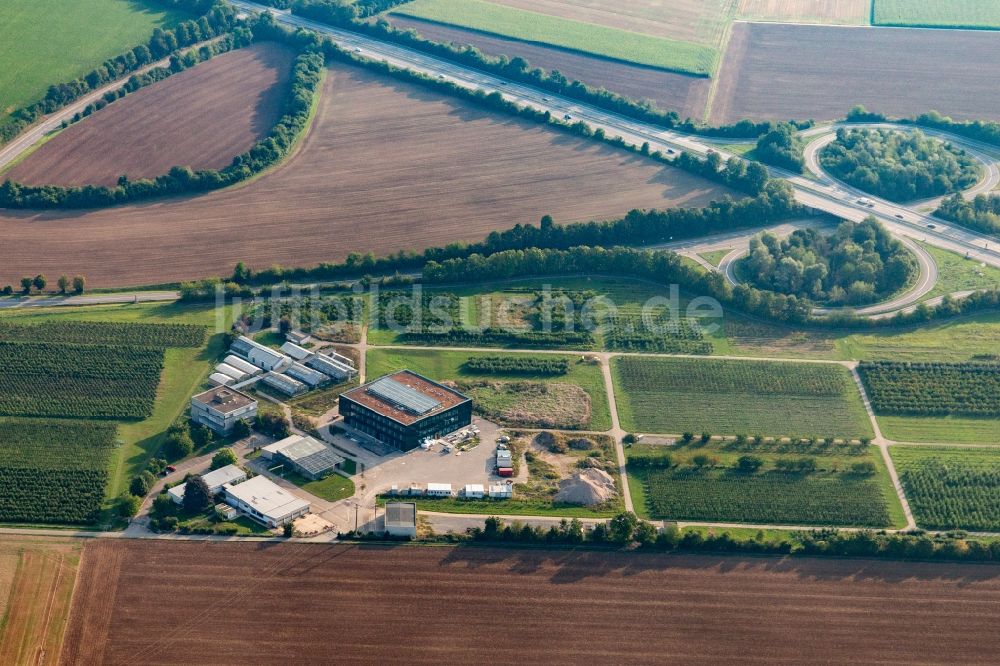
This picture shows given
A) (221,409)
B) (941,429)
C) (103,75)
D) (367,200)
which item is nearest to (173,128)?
(103,75)

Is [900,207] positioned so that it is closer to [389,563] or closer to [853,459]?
[853,459]

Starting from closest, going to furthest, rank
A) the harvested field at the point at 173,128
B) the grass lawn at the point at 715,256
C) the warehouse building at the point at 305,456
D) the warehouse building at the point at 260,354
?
the warehouse building at the point at 305,456 < the warehouse building at the point at 260,354 < the grass lawn at the point at 715,256 < the harvested field at the point at 173,128

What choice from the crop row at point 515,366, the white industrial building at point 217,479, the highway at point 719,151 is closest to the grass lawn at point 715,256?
the highway at point 719,151

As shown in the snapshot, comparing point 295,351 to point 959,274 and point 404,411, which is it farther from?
point 959,274

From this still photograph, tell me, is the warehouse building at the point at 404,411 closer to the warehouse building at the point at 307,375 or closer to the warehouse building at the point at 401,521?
the warehouse building at the point at 307,375

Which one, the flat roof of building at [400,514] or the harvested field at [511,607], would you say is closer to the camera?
the harvested field at [511,607]
